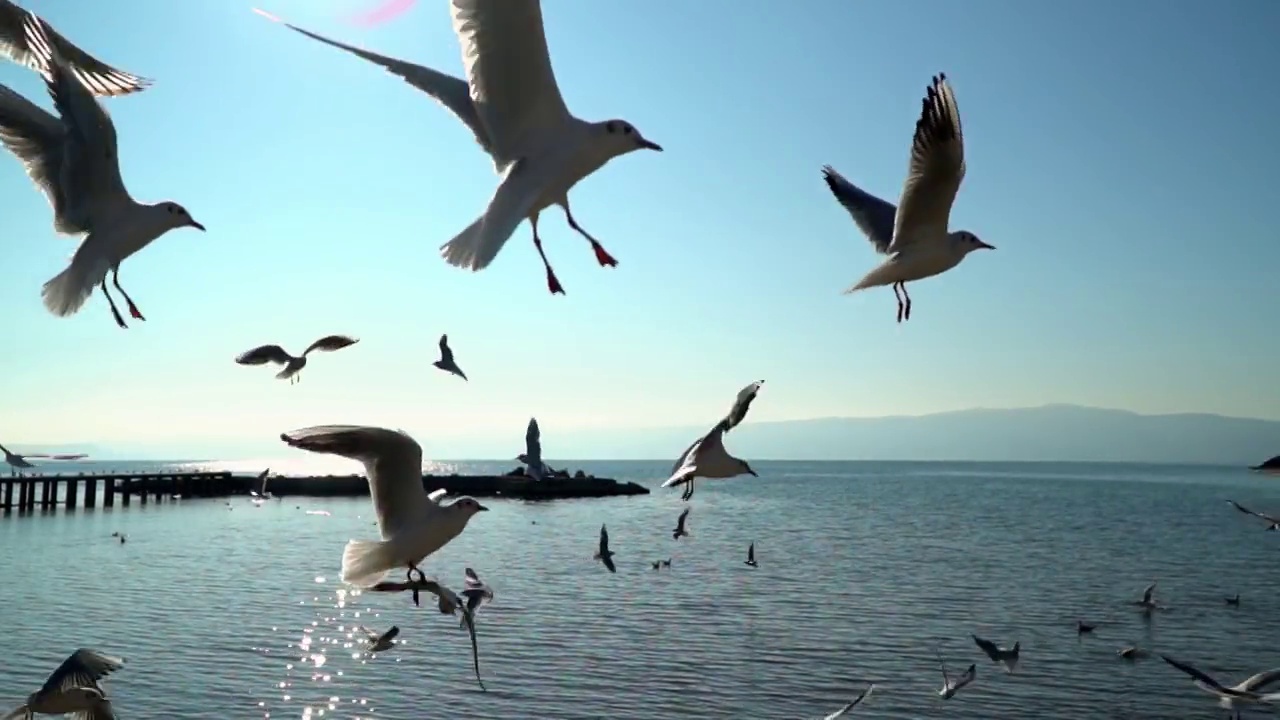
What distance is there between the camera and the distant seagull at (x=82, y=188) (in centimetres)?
705

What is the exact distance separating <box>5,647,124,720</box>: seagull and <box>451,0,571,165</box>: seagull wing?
539 cm

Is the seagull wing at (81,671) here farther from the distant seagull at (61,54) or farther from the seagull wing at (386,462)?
the distant seagull at (61,54)

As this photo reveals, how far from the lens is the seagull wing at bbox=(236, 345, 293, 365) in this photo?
381 inches

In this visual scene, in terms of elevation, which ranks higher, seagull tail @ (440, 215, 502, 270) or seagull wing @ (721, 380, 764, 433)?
seagull tail @ (440, 215, 502, 270)

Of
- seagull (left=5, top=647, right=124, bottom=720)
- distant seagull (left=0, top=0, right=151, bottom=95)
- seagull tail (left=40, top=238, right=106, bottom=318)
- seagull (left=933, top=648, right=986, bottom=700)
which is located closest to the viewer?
distant seagull (left=0, top=0, right=151, bottom=95)

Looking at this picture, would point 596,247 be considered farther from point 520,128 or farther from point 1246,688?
point 1246,688

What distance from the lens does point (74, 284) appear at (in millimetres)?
7180

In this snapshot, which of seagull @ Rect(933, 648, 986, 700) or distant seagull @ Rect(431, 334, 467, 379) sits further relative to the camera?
seagull @ Rect(933, 648, 986, 700)

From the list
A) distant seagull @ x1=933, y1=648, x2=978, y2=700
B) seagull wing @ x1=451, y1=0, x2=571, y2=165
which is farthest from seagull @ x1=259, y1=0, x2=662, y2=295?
distant seagull @ x1=933, y1=648, x2=978, y2=700

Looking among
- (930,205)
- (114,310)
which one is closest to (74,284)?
(114,310)

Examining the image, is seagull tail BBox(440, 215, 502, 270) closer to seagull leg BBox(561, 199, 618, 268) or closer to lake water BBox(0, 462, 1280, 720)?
seagull leg BBox(561, 199, 618, 268)

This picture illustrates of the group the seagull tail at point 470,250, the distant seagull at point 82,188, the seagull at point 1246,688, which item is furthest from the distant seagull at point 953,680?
the distant seagull at point 82,188

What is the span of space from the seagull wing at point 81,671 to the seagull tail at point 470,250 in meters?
5.13

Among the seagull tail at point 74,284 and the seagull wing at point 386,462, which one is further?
the seagull tail at point 74,284
